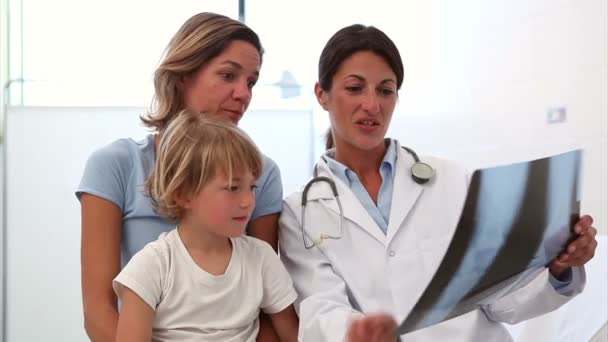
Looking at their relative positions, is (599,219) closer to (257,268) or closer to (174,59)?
(257,268)

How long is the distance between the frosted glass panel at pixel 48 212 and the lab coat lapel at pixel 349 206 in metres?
1.39

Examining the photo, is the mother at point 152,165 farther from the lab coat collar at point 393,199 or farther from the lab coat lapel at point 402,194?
the lab coat lapel at point 402,194

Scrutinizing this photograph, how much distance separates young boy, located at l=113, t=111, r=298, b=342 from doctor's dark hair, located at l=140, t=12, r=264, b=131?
6.5 inches

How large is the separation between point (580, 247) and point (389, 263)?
38cm

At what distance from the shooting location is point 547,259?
1.20 meters

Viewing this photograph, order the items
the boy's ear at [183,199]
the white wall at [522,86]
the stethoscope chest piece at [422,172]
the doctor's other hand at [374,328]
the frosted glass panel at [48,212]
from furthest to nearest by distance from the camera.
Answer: the frosted glass panel at [48,212] → the white wall at [522,86] → the stethoscope chest piece at [422,172] → the boy's ear at [183,199] → the doctor's other hand at [374,328]

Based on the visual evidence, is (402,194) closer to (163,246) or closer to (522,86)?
(163,246)

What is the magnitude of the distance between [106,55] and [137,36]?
150 millimetres

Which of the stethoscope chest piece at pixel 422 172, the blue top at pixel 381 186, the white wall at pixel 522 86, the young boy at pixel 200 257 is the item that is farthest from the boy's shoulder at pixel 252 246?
the white wall at pixel 522 86

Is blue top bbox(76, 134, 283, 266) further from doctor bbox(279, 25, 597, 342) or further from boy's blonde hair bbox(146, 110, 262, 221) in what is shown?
doctor bbox(279, 25, 597, 342)

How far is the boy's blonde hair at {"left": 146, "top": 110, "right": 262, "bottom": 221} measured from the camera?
1295 mm

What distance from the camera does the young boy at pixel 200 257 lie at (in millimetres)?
1258

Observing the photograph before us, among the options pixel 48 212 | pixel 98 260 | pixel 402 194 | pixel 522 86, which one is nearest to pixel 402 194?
pixel 402 194

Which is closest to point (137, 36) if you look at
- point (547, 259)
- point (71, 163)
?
point (71, 163)
